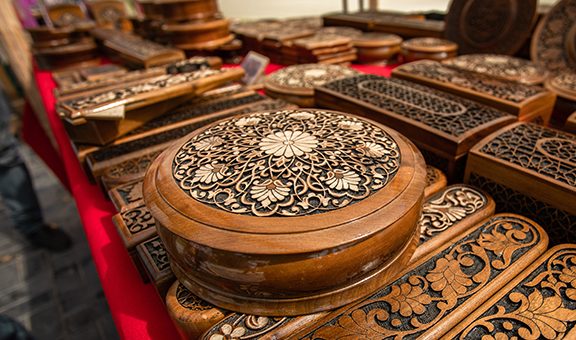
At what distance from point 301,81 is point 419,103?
2.53 ft

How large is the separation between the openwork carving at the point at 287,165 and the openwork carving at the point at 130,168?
44 cm

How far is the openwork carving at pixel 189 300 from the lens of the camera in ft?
2.76

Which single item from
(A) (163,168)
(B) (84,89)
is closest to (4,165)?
(B) (84,89)

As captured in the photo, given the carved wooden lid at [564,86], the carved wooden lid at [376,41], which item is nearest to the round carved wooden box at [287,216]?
the carved wooden lid at [564,86]

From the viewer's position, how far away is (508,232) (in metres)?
1.04

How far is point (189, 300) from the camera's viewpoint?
2.83 feet

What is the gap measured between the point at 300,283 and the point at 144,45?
2.94 metres

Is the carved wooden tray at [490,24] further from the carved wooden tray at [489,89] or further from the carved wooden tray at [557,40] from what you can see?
the carved wooden tray at [489,89]

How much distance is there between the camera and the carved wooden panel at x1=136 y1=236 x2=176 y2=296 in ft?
3.11

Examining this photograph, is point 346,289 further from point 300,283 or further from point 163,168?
point 163,168

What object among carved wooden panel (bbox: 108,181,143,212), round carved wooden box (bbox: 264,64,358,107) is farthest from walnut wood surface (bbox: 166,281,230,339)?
round carved wooden box (bbox: 264,64,358,107)

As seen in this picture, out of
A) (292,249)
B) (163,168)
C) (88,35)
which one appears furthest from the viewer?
(88,35)

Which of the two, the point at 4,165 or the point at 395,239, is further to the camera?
the point at 4,165

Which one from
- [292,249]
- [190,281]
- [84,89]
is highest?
→ [84,89]
